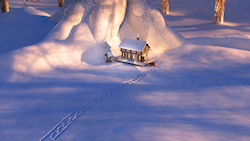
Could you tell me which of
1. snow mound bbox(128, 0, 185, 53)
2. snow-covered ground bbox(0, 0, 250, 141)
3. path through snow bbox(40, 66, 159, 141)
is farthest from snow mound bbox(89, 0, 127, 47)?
path through snow bbox(40, 66, 159, 141)

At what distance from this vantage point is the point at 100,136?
298 inches

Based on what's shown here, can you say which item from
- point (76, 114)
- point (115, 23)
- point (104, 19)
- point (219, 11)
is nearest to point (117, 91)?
point (76, 114)

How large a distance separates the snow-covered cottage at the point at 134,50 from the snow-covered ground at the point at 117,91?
1000mm

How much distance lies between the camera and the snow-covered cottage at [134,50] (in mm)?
14260

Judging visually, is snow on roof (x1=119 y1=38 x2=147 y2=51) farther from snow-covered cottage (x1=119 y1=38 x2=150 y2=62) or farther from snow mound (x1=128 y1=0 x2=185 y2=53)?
snow mound (x1=128 y1=0 x2=185 y2=53)

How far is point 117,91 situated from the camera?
10.8 m

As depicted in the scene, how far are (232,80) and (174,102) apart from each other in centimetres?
447

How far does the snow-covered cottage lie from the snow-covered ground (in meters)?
1.00

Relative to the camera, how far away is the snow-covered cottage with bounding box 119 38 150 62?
46.8 feet

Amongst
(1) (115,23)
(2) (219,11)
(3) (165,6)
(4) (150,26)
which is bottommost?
(4) (150,26)

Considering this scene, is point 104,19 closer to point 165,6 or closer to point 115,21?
point 115,21

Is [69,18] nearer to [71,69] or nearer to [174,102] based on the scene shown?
[71,69]

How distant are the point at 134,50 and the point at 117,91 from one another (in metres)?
4.43

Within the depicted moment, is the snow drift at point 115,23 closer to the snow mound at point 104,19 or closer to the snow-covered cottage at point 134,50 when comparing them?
the snow mound at point 104,19
